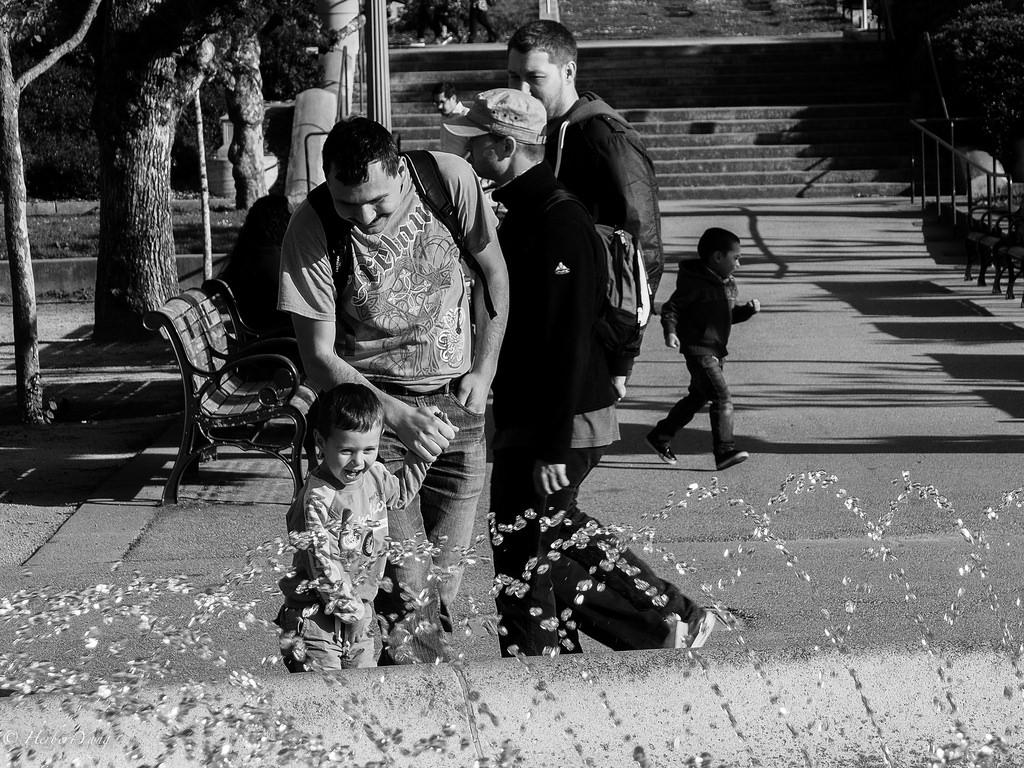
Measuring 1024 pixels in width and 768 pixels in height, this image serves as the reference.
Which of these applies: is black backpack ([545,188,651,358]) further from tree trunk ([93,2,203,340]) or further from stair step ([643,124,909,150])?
stair step ([643,124,909,150])

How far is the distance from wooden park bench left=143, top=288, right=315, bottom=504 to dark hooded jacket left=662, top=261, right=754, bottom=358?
179cm

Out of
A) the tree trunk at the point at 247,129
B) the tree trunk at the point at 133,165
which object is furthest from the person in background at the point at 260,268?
the tree trunk at the point at 247,129

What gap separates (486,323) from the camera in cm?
366

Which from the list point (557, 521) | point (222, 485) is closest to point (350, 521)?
point (557, 521)

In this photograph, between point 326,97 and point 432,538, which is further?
point 326,97

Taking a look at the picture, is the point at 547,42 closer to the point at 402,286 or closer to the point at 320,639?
the point at 402,286

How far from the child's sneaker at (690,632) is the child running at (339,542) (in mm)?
846

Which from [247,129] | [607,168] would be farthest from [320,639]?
[247,129]

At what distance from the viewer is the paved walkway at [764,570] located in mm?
2811

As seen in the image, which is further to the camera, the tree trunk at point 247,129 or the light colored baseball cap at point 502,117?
the tree trunk at point 247,129

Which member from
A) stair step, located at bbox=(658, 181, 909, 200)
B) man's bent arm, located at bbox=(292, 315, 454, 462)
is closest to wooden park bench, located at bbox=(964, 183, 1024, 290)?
stair step, located at bbox=(658, 181, 909, 200)

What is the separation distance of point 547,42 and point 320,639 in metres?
2.06

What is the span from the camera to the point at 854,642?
2.96 metres

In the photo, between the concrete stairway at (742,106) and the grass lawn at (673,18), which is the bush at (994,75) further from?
the grass lawn at (673,18)
